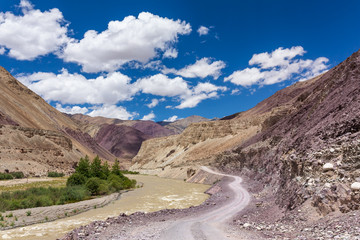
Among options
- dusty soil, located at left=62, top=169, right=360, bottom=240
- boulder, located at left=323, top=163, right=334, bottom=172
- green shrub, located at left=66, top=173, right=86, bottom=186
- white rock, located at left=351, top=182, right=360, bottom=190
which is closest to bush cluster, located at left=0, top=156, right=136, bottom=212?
green shrub, located at left=66, top=173, right=86, bottom=186

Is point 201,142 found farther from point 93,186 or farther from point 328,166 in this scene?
point 328,166

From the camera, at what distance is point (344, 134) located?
16.4 metres

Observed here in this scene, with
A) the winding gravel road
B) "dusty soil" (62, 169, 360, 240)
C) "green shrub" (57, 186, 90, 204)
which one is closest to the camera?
"dusty soil" (62, 169, 360, 240)

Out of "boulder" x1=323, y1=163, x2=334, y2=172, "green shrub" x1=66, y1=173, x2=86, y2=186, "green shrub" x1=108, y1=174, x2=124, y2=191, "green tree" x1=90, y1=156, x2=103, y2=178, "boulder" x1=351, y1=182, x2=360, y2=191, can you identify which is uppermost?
"boulder" x1=323, y1=163, x2=334, y2=172

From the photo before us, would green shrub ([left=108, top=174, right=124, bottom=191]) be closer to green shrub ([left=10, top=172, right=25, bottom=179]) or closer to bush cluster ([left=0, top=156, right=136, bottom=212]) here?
bush cluster ([left=0, top=156, right=136, bottom=212])

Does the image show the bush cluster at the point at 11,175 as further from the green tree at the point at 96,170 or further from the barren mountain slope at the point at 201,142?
the barren mountain slope at the point at 201,142

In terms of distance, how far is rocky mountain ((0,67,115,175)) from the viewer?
60719 millimetres

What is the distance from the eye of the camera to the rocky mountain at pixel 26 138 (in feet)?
199

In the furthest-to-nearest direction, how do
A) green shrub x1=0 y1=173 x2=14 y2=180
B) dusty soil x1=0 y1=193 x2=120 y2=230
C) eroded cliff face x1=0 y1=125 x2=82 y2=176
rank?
eroded cliff face x1=0 y1=125 x2=82 y2=176 → green shrub x1=0 y1=173 x2=14 y2=180 → dusty soil x1=0 y1=193 x2=120 y2=230

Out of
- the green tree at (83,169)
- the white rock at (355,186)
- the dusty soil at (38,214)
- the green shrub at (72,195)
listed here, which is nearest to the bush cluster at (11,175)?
the green tree at (83,169)

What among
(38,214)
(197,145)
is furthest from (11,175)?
(197,145)

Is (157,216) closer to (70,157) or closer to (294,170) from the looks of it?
(294,170)

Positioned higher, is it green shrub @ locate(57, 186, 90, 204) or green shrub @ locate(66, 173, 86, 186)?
green shrub @ locate(66, 173, 86, 186)

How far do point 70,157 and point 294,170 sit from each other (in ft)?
256
